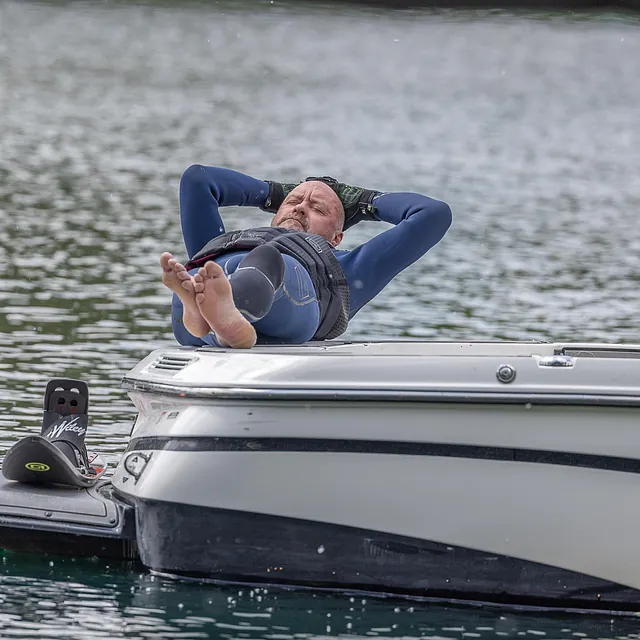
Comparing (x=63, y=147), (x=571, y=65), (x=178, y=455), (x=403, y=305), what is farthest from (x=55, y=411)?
(x=571, y=65)

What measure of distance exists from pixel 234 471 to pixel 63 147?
1632 centimetres

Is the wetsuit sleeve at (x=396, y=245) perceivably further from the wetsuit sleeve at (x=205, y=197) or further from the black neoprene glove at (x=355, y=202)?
the wetsuit sleeve at (x=205, y=197)

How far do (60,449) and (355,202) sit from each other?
4.56 ft

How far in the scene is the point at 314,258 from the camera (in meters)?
4.93

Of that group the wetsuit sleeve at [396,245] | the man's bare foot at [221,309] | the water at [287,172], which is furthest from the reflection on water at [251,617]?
the wetsuit sleeve at [396,245]

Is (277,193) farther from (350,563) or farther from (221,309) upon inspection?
(350,563)

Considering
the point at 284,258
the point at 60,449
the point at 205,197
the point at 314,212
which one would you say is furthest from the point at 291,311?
the point at 60,449

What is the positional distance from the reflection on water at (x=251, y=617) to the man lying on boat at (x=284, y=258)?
76 centimetres

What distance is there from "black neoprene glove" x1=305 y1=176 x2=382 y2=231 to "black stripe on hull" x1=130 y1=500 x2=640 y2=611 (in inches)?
61.2

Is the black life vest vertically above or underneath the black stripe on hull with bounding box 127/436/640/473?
above

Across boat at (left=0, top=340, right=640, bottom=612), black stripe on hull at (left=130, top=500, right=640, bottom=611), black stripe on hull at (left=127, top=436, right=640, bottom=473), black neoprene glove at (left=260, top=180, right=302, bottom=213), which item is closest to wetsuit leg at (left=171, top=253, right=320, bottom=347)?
boat at (left=0, top=340, right=640, bottom=612)

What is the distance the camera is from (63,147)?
65.2ft

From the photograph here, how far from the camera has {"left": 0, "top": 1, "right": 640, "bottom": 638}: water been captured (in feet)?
14.3

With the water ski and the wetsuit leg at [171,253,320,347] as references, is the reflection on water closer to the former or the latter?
the water ski
